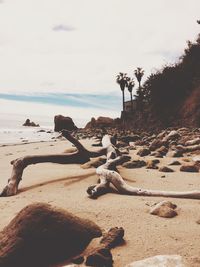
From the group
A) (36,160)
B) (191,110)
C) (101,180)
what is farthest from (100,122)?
(101,180)

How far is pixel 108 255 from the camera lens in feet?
6.75

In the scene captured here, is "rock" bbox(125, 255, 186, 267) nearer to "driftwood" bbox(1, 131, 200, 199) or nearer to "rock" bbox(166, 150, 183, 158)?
"driftwood" bbox(1, 131, 200, 199)

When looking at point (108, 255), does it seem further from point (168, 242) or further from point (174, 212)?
point (174, 212)

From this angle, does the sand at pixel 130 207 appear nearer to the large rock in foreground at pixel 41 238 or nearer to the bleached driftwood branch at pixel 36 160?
the bleached driftwood branch at pixel 36 160

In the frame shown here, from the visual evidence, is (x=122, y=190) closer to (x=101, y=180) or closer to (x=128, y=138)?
(x=101, y=180)

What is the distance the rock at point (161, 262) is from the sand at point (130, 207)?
7cm

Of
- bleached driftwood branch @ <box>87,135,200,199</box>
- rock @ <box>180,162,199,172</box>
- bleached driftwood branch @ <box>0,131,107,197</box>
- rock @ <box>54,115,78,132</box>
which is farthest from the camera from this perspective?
rock @ <box>54,115,78,132</box>

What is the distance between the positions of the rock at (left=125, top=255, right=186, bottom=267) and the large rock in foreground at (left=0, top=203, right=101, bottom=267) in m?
0.46

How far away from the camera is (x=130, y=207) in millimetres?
3074

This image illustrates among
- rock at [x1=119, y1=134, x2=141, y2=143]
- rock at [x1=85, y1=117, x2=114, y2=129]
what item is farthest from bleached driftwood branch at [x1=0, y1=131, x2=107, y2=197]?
rock at [x1=85, y1=117, x2=114, y2=129]

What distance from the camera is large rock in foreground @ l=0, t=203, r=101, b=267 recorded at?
6.64 ft

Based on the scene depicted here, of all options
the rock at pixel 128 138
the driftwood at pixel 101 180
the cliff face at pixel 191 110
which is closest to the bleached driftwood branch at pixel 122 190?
the driftwood at pixel 101 180

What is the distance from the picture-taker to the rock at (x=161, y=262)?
188 cm

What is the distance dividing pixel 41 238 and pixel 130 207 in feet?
3.86
